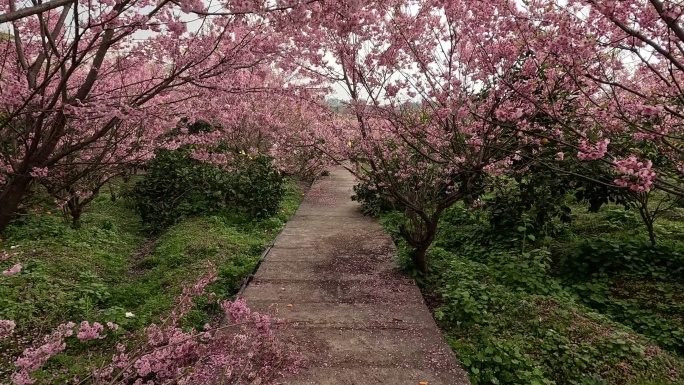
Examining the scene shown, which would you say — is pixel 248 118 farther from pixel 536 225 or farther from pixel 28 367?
pixel 28 367

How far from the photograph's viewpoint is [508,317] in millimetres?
4121

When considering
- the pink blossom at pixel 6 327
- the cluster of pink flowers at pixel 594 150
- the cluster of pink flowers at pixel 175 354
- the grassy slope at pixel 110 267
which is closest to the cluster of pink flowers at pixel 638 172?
the cluster of pink flowers at pixel 594 150

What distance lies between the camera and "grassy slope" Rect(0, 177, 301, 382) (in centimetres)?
400

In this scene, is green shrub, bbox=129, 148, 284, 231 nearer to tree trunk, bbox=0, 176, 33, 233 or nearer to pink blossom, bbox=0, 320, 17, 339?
tree trunk, bbox=0, 176, 33, 233

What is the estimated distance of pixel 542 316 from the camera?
412 cm

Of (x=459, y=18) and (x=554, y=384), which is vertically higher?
(x=459, y=18)

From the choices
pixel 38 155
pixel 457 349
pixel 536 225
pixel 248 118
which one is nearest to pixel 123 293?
pixel 38 155

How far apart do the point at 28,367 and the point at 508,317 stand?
12.5 feet

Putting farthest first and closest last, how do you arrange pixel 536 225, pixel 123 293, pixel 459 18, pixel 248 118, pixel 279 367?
pixel 248 118, pixel 536 225, pixel 123 293, pixel 459 18, pixel 279 367

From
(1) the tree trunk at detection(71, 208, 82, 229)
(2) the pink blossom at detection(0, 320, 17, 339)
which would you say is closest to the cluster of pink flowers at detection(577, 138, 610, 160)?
(2) the pink blossom at detection(0, 320, 17, 339)

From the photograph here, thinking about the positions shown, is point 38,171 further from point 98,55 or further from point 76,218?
point 76,218

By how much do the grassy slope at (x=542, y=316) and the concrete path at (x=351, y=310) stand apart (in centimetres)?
33

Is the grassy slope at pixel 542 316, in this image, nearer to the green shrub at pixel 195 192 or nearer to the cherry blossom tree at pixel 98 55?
the cherry blossom tree at pixel 98 55

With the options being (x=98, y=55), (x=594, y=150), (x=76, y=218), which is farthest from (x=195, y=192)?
(x=594, y=150)
